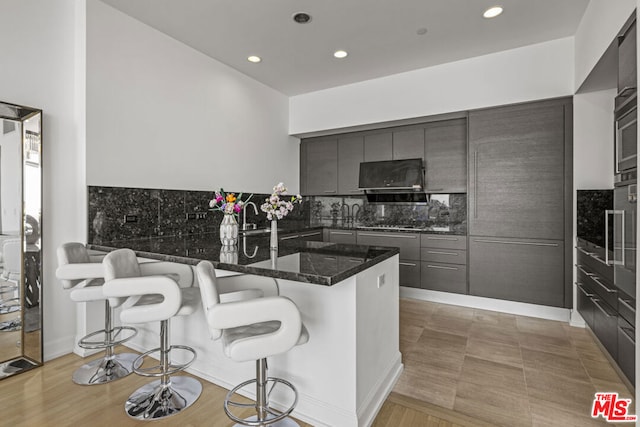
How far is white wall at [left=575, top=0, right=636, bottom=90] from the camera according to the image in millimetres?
2049

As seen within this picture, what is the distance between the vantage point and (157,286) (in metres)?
1.64

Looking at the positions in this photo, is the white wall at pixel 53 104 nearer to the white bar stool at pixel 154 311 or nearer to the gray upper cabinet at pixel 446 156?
the white bar stool at pixel 154 311

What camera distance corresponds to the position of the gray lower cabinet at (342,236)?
4.46 meters

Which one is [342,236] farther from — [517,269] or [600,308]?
[600,308]

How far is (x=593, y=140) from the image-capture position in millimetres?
3088

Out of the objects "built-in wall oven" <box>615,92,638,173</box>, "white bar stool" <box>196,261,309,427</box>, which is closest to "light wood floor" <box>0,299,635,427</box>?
"white bar stool" <box>196,261,309,427</box>

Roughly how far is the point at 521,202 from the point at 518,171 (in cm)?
34

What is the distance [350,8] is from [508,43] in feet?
5.91

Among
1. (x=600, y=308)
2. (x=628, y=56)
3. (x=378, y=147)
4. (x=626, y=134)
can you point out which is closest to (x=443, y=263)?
(x=600, y=308)

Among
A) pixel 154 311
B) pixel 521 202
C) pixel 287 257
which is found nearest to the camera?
pixel 154 311

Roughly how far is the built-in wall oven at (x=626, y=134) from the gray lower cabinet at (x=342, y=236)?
9.40 ft

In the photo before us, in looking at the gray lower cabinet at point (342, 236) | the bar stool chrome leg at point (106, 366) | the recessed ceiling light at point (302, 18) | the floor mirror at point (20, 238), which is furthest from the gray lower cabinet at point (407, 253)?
the floor mirror at point (20, 238)

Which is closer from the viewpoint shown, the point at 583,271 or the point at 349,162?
the point at 583,271

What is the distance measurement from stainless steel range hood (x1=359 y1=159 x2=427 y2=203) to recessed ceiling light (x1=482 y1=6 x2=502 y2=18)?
1735 millimetres
